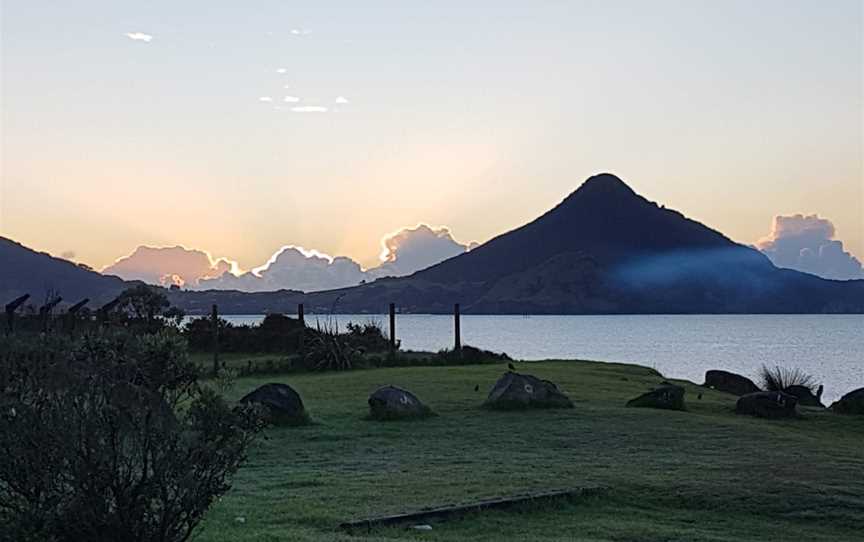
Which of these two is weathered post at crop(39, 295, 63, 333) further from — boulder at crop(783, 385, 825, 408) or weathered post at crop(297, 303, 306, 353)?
boulder at crop(783, 385, 825, 408)

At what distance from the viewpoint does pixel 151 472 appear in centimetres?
677

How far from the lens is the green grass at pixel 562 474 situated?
9.98 m

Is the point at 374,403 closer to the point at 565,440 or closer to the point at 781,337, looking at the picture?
the point at 565,440

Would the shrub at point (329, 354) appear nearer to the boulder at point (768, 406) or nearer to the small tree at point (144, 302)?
the small tree at point (144, 302)

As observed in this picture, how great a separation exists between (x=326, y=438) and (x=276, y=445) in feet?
3.33

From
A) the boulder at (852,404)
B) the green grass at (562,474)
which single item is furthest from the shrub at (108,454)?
the boulder at (852,404)

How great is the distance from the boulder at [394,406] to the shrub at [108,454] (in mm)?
11243

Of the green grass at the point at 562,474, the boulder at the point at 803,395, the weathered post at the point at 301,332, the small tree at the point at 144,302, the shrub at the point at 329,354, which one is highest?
the small tree at the point at 144,302

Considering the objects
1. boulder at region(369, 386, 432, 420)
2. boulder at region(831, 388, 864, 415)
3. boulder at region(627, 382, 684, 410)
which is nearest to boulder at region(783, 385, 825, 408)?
boulder at region(831, 388, 864, 415)

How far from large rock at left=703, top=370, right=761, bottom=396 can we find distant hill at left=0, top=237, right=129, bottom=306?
4507 centimetres

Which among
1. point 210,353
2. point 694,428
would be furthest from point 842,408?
point 210,353

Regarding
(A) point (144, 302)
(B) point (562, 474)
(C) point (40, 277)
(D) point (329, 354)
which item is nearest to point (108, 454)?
(B) point (562, 474)

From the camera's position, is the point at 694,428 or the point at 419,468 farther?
the point at 694,428

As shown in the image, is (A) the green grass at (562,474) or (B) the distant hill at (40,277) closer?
(A) the green grass at (562,474)
